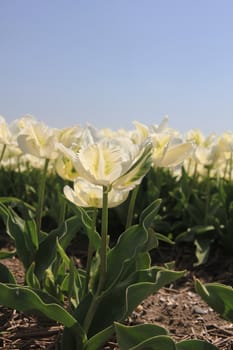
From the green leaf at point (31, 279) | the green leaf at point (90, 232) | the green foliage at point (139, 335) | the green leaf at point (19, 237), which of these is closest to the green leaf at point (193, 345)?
the green foliage at point (139, 335)

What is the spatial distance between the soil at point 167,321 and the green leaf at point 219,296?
40 centimetres

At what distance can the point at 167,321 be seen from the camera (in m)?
2.44

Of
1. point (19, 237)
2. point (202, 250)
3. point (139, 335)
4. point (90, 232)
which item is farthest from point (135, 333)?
point (202, 250)

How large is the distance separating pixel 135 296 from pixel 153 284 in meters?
0.09

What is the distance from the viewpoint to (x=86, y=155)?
5.10ft

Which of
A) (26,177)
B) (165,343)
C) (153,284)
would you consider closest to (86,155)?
(153,284)

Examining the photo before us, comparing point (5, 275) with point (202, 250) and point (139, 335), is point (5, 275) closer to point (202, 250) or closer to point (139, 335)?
point (139, 335)

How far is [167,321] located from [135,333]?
0.94m

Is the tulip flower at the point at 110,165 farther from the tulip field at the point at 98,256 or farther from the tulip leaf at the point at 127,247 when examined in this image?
the tulip leaf at the point at 127,247

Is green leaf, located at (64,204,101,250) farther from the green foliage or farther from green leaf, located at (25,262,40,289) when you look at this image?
the green foliage

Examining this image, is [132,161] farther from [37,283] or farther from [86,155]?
[37,283]

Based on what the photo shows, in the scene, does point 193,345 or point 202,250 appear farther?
point 202,250

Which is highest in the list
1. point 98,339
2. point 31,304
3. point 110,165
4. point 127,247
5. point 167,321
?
point 110,165

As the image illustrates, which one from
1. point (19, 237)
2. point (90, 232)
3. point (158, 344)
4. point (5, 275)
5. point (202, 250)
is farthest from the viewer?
point (202, 250)
